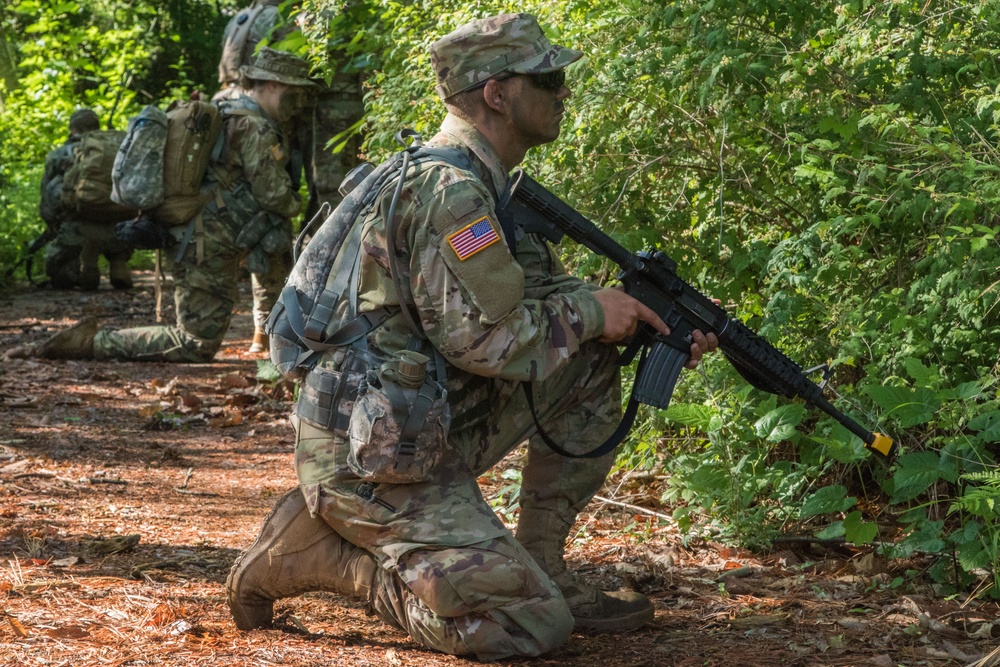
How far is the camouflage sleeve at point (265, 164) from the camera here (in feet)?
26.0

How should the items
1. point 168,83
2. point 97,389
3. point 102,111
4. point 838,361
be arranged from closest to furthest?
point 838,361, point 97,389, point 102,111, point 168,83

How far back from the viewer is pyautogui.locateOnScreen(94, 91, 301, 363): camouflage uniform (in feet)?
26.1

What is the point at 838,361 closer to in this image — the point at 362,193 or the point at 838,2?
the point at 838,2

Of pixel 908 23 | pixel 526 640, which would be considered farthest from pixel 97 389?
pixel 908 23

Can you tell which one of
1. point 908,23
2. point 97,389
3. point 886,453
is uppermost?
point 908,23

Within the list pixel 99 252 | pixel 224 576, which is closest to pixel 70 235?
pixel 99 252

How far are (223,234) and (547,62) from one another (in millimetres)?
5198

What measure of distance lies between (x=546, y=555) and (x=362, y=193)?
1.30 m

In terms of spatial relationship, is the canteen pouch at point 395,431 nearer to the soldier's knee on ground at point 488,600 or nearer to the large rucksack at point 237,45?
the soldier's knee on ground at point 488,600

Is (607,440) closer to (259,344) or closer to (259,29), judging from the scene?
(259,29)

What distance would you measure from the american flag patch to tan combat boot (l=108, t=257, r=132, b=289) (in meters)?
9.64

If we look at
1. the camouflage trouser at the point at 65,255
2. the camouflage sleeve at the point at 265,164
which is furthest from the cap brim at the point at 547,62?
the camouflage trouser at the point at 65,255

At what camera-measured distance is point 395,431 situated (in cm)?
307

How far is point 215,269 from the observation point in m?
8.14
